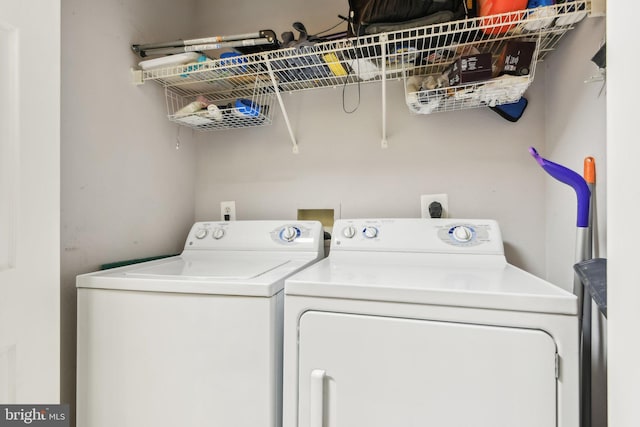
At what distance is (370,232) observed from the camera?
1416mm

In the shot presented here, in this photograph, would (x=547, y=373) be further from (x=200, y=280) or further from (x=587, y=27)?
(x=587, y=27)

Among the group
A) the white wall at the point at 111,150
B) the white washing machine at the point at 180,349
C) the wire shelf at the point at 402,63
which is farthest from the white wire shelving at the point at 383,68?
the white washing machine at the point at 180,349

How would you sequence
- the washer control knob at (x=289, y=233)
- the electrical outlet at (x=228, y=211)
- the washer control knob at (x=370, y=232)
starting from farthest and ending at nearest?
the electrical outlet at (x=228, y=211) → the washer control knob at (x=289, y=233) → the washer control knob at (x=370, y=232)

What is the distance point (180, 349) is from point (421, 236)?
98cm

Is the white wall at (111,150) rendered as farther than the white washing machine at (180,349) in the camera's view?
Yes

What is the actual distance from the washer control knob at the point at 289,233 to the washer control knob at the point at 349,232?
0.23m

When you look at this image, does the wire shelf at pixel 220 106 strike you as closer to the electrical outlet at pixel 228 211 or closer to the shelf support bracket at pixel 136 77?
Answer: the shelf support bracket at pixel 136 77

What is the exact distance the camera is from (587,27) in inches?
42.1

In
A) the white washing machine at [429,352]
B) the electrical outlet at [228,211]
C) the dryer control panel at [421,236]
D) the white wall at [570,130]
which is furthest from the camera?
the electrical outlet at [228,211]

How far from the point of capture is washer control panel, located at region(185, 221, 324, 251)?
1504mm

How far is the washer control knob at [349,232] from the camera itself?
4.73 ft

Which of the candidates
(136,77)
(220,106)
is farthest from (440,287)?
(136,77)

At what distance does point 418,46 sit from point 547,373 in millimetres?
1141
